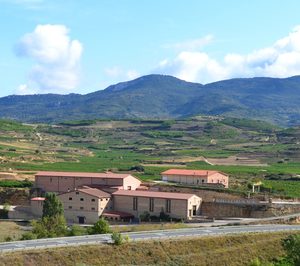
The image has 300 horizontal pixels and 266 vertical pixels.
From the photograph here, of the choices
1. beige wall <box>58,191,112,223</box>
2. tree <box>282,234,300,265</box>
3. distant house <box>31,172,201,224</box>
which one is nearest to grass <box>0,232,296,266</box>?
tree <box>282,234,300,265</box>

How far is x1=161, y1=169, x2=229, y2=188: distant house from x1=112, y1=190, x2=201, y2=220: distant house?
14.6 metres

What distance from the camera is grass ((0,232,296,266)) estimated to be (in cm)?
4397

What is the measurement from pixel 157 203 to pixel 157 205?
0.78 ft

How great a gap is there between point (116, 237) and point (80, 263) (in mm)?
4923

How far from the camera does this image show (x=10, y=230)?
64000 millimetres

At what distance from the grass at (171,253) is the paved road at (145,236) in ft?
5.32

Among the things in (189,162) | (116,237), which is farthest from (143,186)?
(189,162)

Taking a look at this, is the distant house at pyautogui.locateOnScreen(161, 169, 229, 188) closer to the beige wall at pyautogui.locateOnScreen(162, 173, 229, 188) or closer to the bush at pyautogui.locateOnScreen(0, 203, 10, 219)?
the beige wall at pyautogui.locateOnScreen(162, 173, 229, 188)

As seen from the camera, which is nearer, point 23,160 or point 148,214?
point 148,214

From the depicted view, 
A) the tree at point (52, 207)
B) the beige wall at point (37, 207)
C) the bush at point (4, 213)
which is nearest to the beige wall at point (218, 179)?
the beige wall at point (37, 207)

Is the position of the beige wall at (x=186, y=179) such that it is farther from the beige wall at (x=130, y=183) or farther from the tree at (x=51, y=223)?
the tree at (x=51, y=223)

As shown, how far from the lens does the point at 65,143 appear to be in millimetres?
175375

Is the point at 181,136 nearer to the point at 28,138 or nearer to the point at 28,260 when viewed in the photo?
the point at 28,138

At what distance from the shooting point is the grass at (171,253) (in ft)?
144
